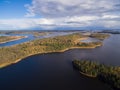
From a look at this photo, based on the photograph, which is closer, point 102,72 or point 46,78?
point 102,72

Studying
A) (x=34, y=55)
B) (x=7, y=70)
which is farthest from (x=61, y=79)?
(x=34, y=55)

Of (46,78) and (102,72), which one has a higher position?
(102,72)

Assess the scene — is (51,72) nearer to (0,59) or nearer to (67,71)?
(67,71)

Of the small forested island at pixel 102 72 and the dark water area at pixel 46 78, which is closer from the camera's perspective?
the small forested island at pixel 102 72

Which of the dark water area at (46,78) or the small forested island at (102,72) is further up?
the small forested island at (102,72)

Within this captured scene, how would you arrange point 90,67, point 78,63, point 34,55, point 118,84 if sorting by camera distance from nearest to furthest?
1. point 118,84
2. point 90,67
3. point 78,63
4. point 34,55

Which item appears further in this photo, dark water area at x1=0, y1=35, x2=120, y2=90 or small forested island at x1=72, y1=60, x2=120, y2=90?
dark water area at x1=0, y1=35, x2=120, y2=90

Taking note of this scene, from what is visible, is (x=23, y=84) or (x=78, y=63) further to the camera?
(x=78, y=63)

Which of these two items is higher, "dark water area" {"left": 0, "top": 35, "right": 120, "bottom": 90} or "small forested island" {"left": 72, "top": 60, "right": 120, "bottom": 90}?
"small forested island" {"left": 72, "top": 60, "right": 120, "bottom": 90}
